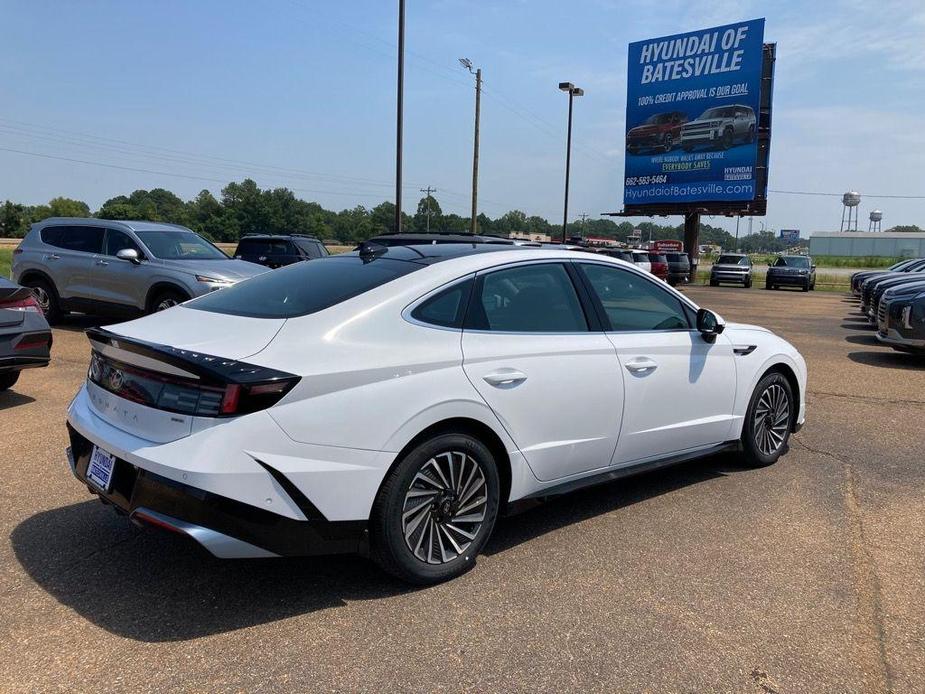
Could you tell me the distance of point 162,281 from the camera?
35.8 feet

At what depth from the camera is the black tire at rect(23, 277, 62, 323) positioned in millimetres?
12195

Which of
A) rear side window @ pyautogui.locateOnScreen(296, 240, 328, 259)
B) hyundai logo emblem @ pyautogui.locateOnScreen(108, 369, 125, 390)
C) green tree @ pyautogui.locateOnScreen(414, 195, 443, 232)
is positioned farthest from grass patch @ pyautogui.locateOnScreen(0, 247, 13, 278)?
green tree @ pyautogui.locateOnScreen(414, 195, 443, 232)

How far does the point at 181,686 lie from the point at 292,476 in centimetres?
84

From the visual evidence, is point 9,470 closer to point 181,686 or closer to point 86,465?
point 86,465

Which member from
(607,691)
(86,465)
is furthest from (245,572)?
(607,691)

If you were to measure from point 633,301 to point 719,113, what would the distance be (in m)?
36.5

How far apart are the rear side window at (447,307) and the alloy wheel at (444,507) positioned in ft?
2.12

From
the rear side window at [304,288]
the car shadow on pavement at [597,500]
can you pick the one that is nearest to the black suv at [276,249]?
the car shadow on pavement at [597,500]

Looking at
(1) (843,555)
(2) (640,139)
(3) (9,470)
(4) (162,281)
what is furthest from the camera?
(2) (640,139)

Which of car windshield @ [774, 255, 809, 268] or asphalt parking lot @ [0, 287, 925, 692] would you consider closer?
asphalt parking lot @ [0, 287, 925, 692]

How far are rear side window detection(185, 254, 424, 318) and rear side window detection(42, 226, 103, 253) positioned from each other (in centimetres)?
879

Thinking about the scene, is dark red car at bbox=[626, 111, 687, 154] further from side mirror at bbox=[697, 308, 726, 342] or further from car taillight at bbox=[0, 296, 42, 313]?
car taillight at bbox=[0, 296, 42, 313]

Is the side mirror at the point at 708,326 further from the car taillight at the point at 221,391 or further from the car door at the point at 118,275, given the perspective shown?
the car door at the point at 118,275

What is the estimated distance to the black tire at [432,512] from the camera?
3291 millimetres
